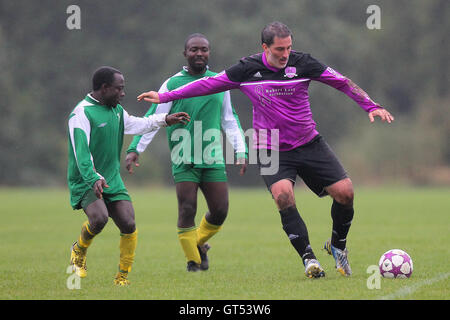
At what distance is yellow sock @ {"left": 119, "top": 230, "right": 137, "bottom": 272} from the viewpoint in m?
8.11

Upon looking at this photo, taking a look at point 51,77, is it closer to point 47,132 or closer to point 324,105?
point 47,132

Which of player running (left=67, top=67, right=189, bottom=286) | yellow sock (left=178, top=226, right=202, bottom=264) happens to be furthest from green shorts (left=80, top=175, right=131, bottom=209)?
yellow sock (left=178, top=226, right=202, bottom=264)

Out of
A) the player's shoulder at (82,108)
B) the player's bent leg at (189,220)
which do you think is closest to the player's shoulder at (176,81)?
the player's bent leg at (189,220)

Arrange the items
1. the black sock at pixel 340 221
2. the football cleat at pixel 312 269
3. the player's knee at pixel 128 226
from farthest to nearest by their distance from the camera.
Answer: the black sock at pixel 340 221
the player's knee at pixel 128 226
the football cleat at pixel 312 269

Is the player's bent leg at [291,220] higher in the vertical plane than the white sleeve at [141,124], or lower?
lower

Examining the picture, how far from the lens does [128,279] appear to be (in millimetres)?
8625

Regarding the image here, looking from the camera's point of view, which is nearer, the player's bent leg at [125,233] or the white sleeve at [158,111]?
the player's bent leg at [125,233]

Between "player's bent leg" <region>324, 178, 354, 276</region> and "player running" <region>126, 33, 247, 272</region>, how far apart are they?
54.1 inches

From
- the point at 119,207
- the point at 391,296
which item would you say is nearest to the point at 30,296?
the point at 119,207

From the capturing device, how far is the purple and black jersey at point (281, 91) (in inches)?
324

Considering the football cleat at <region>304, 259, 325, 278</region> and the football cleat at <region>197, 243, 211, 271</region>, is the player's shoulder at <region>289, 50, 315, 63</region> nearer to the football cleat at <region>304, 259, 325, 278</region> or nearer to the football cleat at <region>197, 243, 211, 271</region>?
the football cleat at <region>304, 259, 325, 278</region>

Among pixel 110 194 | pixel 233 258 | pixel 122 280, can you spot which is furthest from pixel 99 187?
pixel 233 258

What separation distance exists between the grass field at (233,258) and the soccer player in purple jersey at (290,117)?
75cm

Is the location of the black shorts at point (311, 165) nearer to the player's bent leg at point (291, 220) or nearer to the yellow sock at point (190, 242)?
the player's bent leg at point (291, 220)
